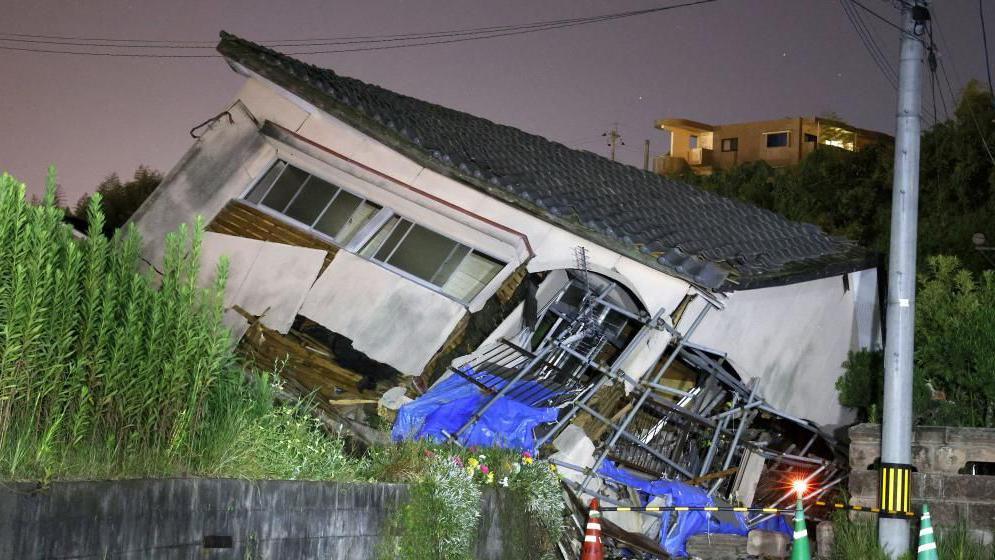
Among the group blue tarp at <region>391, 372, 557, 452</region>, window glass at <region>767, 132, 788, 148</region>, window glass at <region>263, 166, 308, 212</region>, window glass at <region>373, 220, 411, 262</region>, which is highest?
window glass at <region>767, 132, 788, 148</region>

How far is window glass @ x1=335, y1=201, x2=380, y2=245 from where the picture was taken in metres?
17.9

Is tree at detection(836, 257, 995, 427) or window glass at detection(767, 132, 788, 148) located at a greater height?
window glass at detection(767, 132, 788, 148)

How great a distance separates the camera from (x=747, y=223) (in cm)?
2402

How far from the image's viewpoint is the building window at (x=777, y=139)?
72000mm

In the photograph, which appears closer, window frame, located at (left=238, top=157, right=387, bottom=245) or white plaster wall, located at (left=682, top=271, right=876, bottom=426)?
window frame, located at (left=238, top=157, right=387, bottom=245)

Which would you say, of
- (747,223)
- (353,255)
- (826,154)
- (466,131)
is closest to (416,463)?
(353,255)

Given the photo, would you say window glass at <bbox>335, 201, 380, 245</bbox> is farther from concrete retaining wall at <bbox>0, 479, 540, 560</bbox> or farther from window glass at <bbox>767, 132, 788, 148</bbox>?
window glass at <bbox>767, 132, 788, 148</bbox>

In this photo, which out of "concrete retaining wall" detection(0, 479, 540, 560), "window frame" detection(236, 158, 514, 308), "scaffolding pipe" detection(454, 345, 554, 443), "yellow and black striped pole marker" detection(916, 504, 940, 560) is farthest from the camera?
"window frame" detection(236, 158, 514, 308)

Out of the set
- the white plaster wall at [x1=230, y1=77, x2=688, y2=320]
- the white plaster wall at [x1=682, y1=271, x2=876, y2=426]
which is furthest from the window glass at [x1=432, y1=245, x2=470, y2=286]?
the white plaster wall at [x1=682, y1=271, x2=876, y2=426]

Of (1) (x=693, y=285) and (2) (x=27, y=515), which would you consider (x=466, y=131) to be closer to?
(1) (x=693, y=285)

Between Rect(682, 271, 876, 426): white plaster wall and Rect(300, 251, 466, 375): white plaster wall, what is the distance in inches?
163

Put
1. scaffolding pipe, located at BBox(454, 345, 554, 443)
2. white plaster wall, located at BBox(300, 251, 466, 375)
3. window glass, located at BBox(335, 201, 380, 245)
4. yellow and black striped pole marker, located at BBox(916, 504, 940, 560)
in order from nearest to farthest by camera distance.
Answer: yellow and black striped pole marker, located at BBox(916, 504, 940, 560), scaffolding pipe, located at BBox(454, 345, 554, 443), white plaster wall, located at BBox(300, 251, 466, 375), window glass, located at BBox(335, 201, 380, 245)

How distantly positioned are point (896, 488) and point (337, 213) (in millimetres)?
9552

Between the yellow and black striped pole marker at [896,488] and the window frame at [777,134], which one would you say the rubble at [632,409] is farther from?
the window frame at [777,134]
